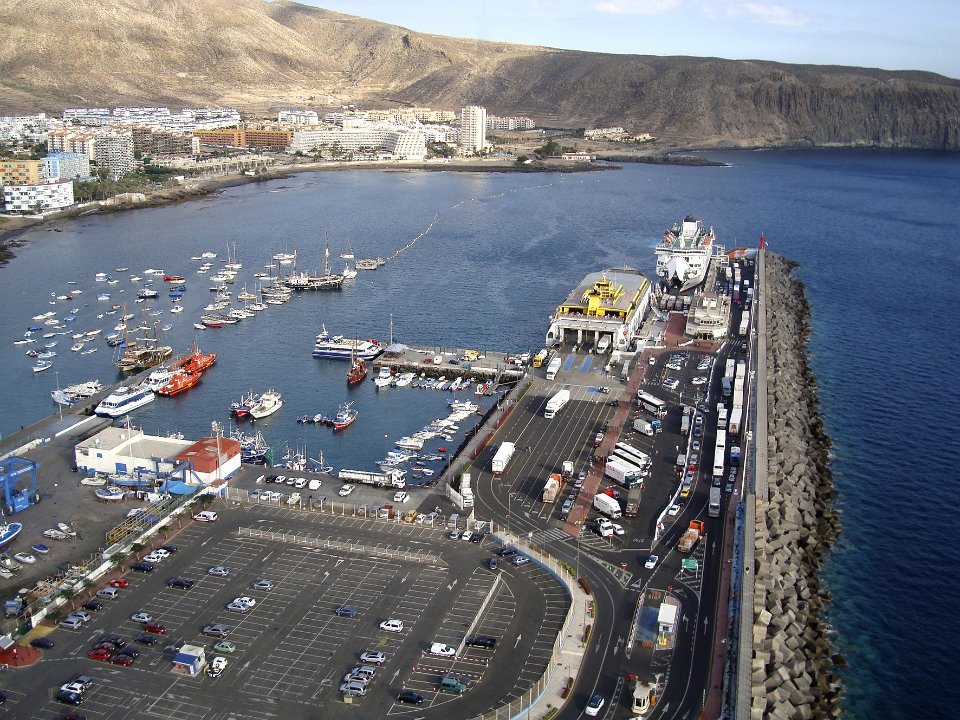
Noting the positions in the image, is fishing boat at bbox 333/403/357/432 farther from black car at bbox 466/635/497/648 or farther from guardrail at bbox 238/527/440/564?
black car at bbox 466/635/497/648

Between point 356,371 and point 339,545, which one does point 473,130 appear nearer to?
point 356,371

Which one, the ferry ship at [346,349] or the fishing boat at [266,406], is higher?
the ferry ship at [346,349]

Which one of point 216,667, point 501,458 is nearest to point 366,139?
point 501,458

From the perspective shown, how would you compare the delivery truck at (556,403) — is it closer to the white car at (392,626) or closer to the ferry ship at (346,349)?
the ferry ship at (346,349)

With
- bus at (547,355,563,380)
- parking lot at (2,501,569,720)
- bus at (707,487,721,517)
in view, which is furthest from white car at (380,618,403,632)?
bus at (547,355,563,380)

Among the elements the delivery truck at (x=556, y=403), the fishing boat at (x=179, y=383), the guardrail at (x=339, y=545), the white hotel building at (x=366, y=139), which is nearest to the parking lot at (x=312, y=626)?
the guardrail at (x=339, y=545)

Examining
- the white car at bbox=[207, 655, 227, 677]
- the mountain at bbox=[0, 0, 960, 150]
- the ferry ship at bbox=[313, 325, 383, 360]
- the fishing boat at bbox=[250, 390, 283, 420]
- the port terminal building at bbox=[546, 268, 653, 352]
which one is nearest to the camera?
the white car at bbox=[207, 655, 227, 677]
